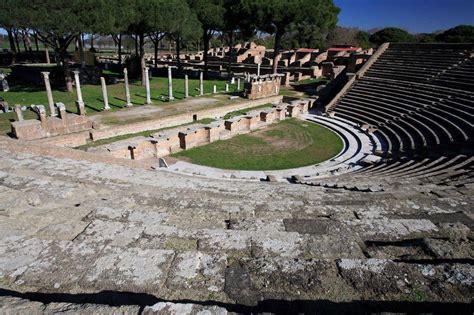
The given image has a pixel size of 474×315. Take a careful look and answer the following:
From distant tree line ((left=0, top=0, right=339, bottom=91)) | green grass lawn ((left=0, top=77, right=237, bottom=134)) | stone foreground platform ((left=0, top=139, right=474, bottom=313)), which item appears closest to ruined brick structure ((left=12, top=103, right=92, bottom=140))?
green grass lawn ((left=0, top=77, right=237, bottom=134))

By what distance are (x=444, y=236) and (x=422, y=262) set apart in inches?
41.5

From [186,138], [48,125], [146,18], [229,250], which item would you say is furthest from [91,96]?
[229,250]

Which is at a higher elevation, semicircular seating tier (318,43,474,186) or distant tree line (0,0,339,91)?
distant tree line (0,0,339,91)

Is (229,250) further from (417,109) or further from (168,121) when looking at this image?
(417,109)

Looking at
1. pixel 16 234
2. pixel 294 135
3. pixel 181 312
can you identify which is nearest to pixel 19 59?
pixel 294 135

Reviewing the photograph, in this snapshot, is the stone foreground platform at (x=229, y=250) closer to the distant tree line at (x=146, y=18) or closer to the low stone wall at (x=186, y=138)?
the low stone wall at (x=186, y=138)

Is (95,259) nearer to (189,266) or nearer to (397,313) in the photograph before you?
(189,266)

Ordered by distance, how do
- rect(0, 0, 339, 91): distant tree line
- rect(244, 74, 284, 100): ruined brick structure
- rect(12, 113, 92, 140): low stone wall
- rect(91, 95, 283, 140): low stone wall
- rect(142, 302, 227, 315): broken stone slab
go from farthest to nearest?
rect(244, 74, 284, 100): ruined brick structure
rect(0, 0, 339, 91): distant tree line
rect(91, 95, 283, 140): low stone wall
rect(12, 113, 92, 140): low stone wall
rect(142, 302, 227, 315): broken stone slab

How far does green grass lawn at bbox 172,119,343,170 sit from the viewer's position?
586 inches

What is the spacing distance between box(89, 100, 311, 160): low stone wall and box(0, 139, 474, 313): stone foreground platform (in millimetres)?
7518

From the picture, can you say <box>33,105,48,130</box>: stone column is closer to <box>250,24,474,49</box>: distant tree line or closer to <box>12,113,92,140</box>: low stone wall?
<box>12,113,92,140</box>: low stone wall

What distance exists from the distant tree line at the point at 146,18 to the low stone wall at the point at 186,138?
1101 centimetres

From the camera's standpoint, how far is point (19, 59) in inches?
1534

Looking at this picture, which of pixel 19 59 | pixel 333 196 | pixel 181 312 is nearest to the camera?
pixel 181 312
